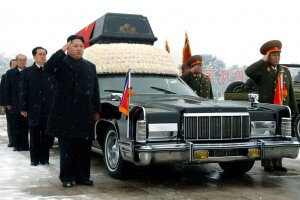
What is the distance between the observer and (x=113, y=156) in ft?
21.8

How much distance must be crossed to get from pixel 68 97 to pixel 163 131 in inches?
49.0

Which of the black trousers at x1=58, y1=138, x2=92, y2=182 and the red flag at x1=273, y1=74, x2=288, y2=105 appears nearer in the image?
the black trousers at x1=58, y1=138, x2=92, y2=182

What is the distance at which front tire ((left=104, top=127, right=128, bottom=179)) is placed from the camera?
6335 millimetres

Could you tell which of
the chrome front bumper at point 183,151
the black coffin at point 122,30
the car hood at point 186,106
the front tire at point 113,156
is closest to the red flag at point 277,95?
the car hood at point 186,106

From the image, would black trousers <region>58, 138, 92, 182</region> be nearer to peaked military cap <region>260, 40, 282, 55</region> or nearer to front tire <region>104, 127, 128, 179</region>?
front tire <region>104, 127, 128, 179</region>

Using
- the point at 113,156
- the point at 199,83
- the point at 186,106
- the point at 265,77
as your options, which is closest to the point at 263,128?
the point at 186,106

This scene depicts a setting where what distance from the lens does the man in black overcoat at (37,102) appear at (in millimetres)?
7730

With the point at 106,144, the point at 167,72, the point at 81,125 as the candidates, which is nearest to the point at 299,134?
the point at 167,72

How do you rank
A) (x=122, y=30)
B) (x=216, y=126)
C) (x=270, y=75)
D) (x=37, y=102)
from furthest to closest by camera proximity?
(x=122, y=30) → (x=37, y=102) → (x=270, y=75) → (x=216, y=126)

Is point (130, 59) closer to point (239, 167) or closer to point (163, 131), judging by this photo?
point (239, 167)

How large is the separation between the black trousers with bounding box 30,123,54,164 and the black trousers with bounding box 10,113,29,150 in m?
2.00

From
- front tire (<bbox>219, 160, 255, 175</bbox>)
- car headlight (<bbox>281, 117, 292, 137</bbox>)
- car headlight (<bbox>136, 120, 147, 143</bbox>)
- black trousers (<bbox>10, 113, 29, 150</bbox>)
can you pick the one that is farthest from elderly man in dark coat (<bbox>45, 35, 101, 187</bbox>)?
black trousers (<bbox>10, 113, 29, 150</bbox>)

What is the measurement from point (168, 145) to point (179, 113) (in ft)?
1.36

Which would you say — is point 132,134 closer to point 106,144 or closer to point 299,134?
point 106,144
